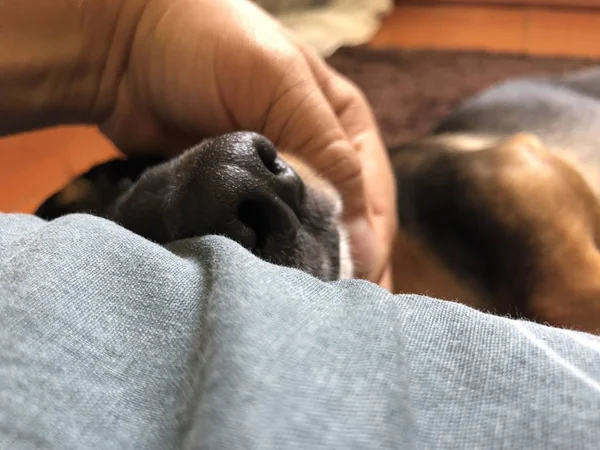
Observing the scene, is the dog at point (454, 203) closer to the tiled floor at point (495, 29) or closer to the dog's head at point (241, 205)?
the dog's head at point (241, 205)

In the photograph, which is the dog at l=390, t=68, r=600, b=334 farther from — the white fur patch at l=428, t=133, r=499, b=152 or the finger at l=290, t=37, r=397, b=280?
the finger at l=290, t=37, r=397, b=280

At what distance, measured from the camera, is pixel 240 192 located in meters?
0.62

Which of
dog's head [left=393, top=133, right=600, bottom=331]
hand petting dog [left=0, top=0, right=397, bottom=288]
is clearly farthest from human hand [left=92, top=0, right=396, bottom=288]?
dog's head [left=393, top=133, right=600, bottom=331]

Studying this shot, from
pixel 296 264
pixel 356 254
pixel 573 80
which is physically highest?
pixel 296 264

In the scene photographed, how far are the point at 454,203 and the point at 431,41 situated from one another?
139 centimetres

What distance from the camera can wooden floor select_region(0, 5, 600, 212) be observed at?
188 cm

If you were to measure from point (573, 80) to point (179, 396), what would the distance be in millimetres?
1620

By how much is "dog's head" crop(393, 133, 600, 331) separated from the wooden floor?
99cm

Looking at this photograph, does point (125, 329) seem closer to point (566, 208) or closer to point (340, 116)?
point (340, 116)

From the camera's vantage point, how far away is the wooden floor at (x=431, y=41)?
6.17 feet

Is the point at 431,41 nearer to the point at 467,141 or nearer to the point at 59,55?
the point at 467,141

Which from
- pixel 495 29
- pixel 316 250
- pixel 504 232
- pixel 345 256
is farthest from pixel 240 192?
pixel 495 29

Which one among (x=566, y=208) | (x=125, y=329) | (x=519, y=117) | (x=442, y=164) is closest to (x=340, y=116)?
(x=442, y=164)

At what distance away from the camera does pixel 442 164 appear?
133cm
